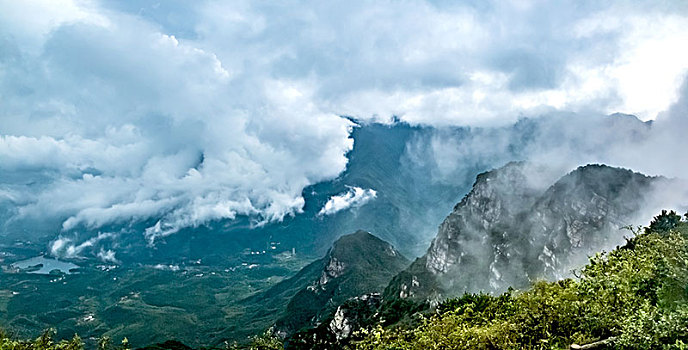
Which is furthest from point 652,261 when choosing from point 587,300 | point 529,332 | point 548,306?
point 529,332

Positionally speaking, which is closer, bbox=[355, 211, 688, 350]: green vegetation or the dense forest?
the dense forest

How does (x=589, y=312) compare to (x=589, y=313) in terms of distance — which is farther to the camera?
(x=589, y=312)

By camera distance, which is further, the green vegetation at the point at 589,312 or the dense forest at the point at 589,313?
the green vegetation at the point at 589,312

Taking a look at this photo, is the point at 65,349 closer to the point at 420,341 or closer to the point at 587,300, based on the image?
the point at 420,341

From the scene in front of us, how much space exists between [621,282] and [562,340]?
358 inches

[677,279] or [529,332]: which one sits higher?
[677,279]

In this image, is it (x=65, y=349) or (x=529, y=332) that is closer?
(x=529, y=332)

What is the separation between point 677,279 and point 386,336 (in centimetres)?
2654

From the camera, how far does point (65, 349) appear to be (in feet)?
326

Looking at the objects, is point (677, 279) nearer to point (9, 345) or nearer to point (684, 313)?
point (684, 313)

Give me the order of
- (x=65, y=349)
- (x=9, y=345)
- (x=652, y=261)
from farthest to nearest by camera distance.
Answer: (x=65, y=349)
(x=9, y=345)
(x=652, y=261)

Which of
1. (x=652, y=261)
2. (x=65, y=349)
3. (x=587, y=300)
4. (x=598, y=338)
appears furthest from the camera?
(x=65, y=349)

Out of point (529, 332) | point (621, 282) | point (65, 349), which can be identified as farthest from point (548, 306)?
point (65, 349)

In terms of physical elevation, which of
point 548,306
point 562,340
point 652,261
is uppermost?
point 652,261
